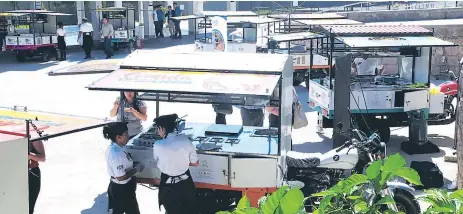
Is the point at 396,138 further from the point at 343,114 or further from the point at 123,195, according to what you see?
the point at 123,195

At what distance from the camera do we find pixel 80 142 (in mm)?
11297

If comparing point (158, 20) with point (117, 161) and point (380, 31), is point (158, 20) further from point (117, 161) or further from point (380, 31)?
point (117, 161)

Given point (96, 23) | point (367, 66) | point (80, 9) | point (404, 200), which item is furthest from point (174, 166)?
point (80, 9)

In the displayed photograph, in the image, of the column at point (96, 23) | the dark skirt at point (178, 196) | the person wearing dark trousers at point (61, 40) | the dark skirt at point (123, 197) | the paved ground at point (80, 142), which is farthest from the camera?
the column at point (96, 23)

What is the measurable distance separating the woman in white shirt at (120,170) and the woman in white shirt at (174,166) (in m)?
0.34

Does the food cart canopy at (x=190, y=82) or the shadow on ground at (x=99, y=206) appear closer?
the food cart canopy at (x=190, y=82)

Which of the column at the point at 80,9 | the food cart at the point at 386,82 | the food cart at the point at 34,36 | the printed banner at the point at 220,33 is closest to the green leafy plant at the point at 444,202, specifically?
the food cart at the point at 386,82

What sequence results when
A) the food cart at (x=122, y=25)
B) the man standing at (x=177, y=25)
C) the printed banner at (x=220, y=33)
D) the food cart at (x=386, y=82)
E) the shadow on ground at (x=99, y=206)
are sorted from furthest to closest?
the man standing at (x=177, y=25)
the food cart at (x=122, y=25)
the printed banner at (x=220, y=33)
the food cart at (x=386, y=82)
the shadow on ground at (x=99, y=206)

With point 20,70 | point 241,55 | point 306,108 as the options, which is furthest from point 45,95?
point 241,55

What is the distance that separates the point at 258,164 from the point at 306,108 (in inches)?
331

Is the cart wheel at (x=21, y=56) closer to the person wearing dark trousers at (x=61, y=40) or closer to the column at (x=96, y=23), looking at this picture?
the person wearing dark trousers at (x=61, y=40)

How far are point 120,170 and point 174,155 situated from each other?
2.05 feet

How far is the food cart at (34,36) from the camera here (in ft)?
73.7

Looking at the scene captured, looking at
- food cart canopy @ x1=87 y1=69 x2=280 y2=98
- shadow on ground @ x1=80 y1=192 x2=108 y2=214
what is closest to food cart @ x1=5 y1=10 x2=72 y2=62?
shadow on ground @ x1=80 y1=192 x2=108 y2=214
